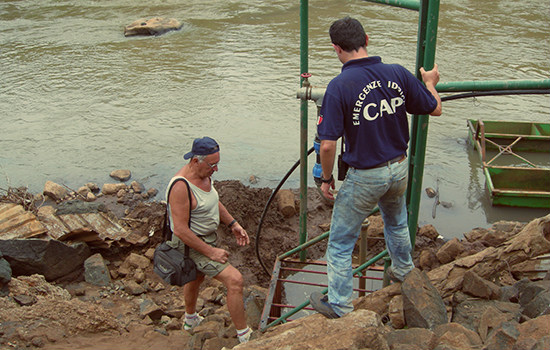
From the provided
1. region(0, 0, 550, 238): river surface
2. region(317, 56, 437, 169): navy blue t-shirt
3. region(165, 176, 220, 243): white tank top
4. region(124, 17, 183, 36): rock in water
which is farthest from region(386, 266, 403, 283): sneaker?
region(124, 17, 183, 36): rock in water

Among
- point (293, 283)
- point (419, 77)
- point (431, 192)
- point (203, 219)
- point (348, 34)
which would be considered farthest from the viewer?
point (431, 192)

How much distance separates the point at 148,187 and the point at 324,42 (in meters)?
9.23

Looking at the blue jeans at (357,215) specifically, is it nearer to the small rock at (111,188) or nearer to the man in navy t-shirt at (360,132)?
the man in navy t-shirt at (360,132)

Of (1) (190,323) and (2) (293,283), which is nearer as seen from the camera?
(1) (190,323)

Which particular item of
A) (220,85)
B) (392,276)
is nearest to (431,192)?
(392,276)

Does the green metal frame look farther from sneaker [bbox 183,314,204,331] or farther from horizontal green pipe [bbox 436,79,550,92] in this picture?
sneaker [bbox 183,314,204,331]

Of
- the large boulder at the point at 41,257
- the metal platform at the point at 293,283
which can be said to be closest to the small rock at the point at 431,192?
the metal platform at the point at 293,283

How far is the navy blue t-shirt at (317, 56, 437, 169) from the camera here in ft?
10.7

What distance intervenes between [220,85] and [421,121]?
28.4ft

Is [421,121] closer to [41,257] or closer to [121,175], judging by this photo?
[41,257]

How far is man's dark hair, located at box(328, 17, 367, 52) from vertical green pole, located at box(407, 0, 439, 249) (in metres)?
0.64

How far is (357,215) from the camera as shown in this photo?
139 inches

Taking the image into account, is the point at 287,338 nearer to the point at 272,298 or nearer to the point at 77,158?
the point at 272,298

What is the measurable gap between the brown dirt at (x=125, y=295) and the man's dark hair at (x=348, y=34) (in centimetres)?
273
